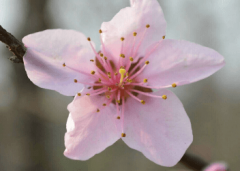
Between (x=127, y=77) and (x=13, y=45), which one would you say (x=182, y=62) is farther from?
(x=13, y=45)

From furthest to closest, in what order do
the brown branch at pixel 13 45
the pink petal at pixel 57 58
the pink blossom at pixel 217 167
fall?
the pink blossom at pixel 217 167, the pink petal at pixel 57 58, the brown branch at pixel 13 45

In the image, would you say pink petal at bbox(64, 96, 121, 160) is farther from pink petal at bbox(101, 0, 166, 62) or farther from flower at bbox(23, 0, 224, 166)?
pink petal at bbox(101, 0, 166, 62)

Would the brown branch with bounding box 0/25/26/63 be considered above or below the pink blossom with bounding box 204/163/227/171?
above

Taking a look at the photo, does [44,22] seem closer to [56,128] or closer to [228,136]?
[56,128]

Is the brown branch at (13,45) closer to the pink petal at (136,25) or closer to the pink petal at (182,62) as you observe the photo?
the pink petal at (136,25)

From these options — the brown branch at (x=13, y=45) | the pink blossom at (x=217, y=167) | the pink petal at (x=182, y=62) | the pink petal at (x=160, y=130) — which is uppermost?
the brown branch at (x=13, y=45)

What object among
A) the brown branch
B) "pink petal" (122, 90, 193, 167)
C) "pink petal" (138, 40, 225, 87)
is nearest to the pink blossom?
"pink petal" (122, 90, 193, 167)

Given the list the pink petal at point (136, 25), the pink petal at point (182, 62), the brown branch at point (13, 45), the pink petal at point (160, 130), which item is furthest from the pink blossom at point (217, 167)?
the brown branch at point (13, 45)
